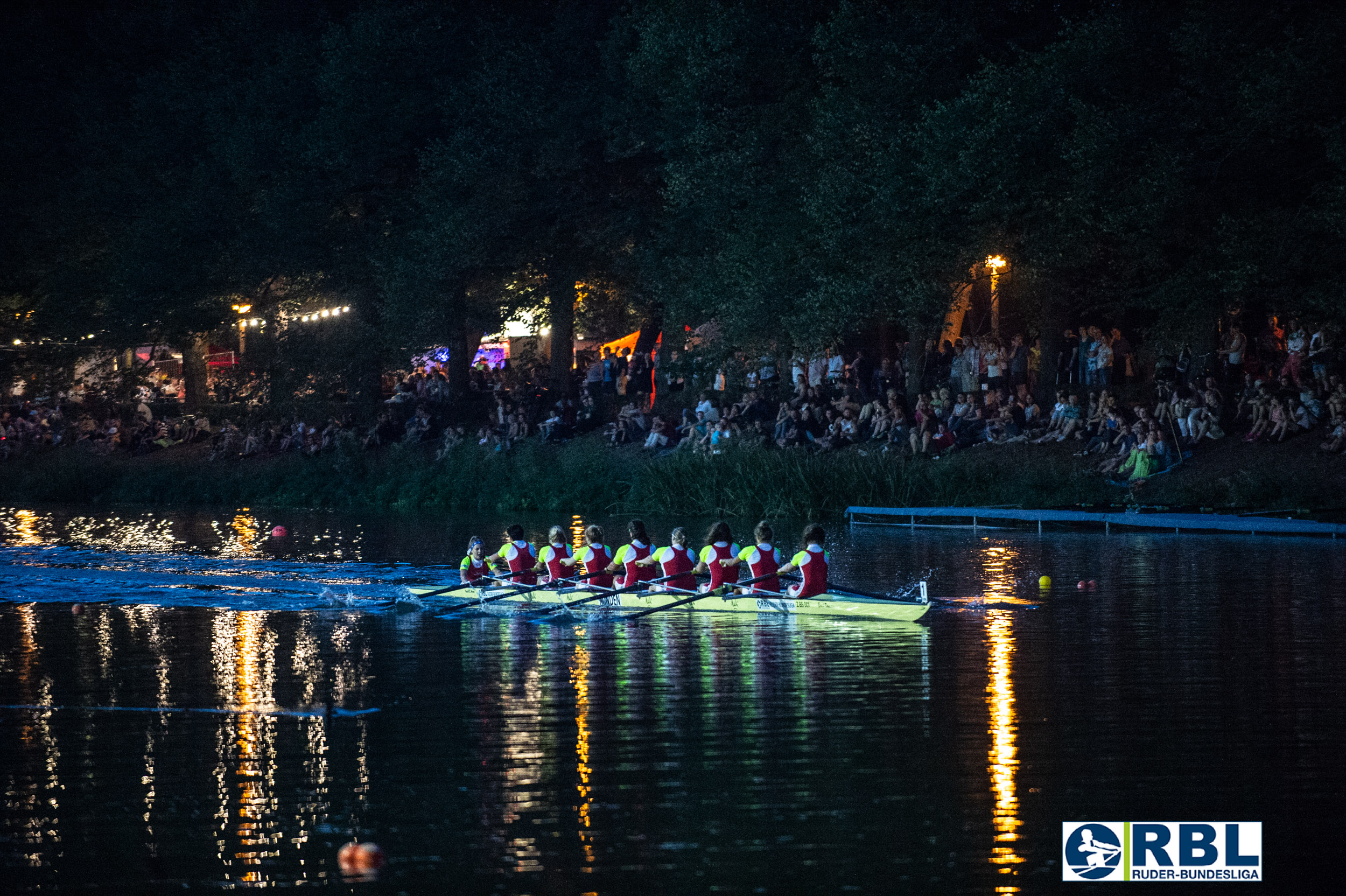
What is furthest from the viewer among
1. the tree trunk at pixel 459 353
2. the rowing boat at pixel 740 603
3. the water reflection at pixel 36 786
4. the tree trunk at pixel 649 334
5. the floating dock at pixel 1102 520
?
the tree trunk at pixel 649 334

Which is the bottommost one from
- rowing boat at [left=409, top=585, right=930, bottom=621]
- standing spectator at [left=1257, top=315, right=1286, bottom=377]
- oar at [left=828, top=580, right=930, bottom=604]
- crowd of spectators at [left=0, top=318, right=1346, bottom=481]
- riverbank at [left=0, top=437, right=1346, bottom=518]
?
rowing boat at [left=409, top=585, right=930, bottom=621]

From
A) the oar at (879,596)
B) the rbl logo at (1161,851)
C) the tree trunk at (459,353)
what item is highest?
the tree trunk at (459,353)

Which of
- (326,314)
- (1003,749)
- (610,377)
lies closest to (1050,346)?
(610,377)

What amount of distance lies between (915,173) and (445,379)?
15.2 meters

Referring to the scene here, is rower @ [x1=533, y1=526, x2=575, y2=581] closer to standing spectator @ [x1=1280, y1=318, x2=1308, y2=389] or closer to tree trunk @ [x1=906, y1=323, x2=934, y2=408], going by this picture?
tree trunk @ [x1=906, y1=323, x2=934, y2=408]

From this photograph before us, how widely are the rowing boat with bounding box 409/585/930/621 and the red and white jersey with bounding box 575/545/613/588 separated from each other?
0.28m

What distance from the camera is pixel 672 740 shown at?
343 inches

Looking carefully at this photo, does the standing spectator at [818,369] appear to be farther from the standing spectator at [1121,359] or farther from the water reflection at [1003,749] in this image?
the water reflection at [1003,749]

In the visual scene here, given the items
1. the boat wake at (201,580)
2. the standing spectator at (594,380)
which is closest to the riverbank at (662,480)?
the standing spectator at (594,380)

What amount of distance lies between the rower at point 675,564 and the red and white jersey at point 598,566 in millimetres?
552

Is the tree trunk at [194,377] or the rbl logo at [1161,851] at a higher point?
the tree trunk at [194,377]

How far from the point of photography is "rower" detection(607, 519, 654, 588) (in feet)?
48.5

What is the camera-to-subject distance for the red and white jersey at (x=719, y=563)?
14.2 meters

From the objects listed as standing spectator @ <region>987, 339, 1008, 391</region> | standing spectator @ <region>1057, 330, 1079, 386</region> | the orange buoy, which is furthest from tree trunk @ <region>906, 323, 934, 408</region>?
the orange buoy
